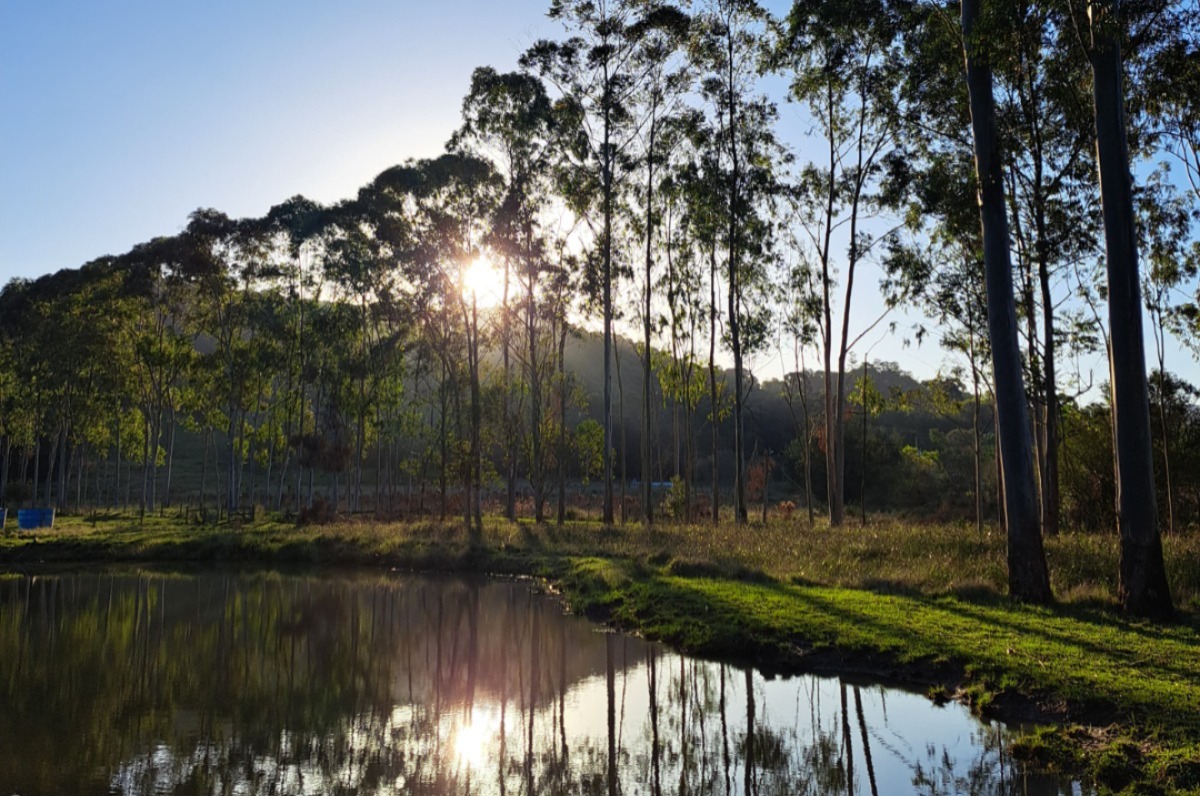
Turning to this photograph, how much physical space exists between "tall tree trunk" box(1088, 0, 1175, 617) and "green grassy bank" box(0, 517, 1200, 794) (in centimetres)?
67

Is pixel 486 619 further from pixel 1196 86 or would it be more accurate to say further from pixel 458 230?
pixel 458 230

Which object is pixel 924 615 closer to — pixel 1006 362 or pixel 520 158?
pixel 1006 362

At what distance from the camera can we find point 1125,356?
11977 millimetres

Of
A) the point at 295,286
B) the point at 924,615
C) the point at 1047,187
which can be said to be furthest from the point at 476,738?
the point at 295,286

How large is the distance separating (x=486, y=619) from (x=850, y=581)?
6.85 metres

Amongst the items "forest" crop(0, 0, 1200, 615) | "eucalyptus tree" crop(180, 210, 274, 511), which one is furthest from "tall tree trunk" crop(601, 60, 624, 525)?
"eucalyptus tree" crop(180, 210, 274, 511)

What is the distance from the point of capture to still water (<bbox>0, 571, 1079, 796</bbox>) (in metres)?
7.45

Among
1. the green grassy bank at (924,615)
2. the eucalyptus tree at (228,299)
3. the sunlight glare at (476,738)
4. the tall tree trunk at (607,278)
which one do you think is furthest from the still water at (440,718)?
the eucalyptus tree at (228,299)

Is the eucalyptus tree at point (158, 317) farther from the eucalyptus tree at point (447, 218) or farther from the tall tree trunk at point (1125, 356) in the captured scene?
the tall tree trunk at point (1125, 356)

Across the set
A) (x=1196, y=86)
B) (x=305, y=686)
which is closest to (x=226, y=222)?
(x=305, y=686)

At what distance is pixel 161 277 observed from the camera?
136ft

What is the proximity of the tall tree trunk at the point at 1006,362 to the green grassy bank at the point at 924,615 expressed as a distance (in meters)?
0.67

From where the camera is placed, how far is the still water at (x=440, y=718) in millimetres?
7449

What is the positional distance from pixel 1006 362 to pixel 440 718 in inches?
384
